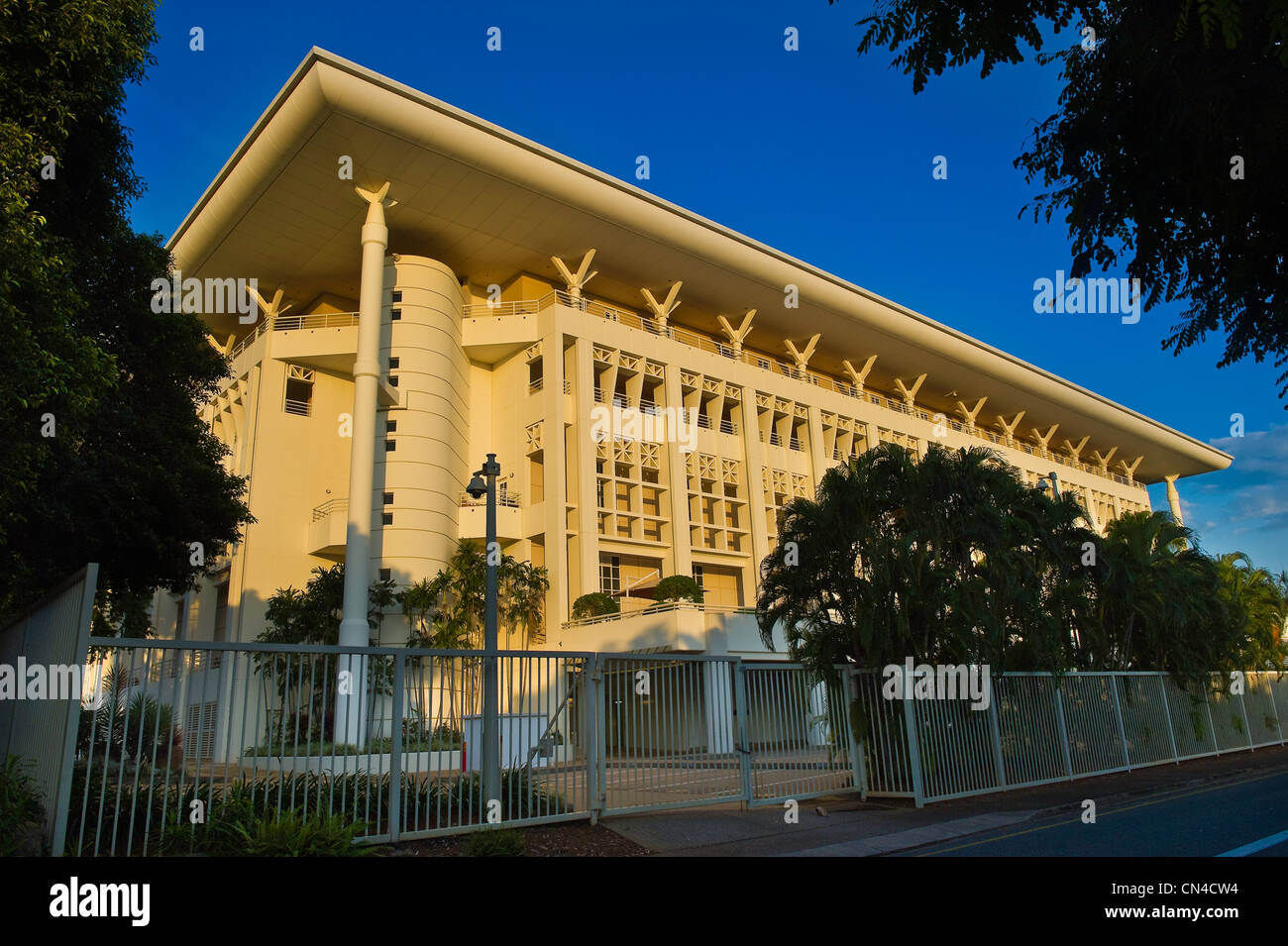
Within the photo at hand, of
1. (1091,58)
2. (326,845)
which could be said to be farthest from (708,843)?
(1091,58)

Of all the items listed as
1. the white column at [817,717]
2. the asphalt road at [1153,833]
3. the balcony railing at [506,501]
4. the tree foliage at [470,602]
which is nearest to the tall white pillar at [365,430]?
the tree foliage at [470,602]

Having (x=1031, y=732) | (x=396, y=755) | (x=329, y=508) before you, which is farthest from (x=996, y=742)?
(x=329, y=508)

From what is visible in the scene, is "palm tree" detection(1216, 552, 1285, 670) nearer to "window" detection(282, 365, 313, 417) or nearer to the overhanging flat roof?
the overhanging flat roof

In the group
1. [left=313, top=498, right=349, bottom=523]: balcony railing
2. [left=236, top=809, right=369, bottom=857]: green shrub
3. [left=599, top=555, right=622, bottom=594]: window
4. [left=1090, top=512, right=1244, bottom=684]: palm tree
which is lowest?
[left=236, top=809, right=369, bottom=857]: green shrub

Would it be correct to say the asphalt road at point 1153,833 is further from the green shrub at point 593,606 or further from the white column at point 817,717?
the green shrub at point 593,606

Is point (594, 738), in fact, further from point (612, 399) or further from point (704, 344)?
point (704, 344)

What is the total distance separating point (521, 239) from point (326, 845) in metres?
32.8

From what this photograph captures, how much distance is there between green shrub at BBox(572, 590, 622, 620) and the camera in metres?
32.5

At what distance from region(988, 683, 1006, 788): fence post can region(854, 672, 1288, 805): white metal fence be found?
0.7 inches

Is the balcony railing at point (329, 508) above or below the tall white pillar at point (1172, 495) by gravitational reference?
below

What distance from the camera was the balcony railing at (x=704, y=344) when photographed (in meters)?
38.7

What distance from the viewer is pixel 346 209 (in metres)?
34.5

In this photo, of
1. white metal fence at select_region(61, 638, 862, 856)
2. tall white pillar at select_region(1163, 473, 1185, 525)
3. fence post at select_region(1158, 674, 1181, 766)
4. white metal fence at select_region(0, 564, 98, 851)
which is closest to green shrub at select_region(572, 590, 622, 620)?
fence post at select_region(1158, 674, 1181, 766)

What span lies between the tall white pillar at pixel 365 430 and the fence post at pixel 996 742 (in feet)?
65.2
